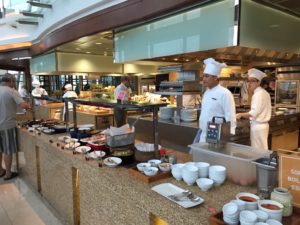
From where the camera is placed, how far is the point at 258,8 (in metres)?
2.43

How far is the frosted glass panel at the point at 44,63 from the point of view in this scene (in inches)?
230

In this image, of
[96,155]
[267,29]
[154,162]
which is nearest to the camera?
[154,162]

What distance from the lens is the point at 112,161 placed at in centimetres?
191

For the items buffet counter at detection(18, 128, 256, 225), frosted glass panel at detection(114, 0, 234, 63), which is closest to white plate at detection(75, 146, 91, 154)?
buffet counter at detection(18, 128, 256, 225)

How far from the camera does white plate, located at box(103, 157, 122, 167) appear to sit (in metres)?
1.85

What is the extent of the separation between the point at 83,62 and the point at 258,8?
14.8 ft

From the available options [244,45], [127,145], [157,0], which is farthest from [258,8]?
[127,145]

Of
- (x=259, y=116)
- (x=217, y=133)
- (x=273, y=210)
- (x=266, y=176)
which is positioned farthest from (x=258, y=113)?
(x=273, y=210)

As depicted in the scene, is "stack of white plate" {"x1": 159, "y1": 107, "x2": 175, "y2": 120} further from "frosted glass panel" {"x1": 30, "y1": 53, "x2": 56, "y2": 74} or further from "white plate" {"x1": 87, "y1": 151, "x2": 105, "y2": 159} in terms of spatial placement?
"frosted glass panel" {"x1": 30, "y1": 53, "x2": 56, "y2": 74}

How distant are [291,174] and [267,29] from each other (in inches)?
75.7

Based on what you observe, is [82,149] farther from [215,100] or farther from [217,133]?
[215,100]

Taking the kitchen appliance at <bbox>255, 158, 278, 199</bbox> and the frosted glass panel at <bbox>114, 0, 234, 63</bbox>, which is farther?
the frosted glass panel at <bbox>114, 0, 234, 63</bbox>

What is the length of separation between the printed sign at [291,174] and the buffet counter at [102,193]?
0.77ft

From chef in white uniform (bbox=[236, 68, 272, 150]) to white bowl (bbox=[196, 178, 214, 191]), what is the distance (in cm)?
210
